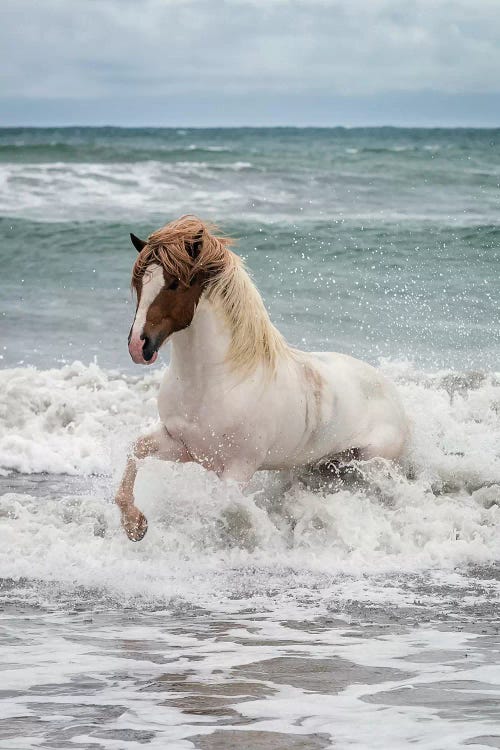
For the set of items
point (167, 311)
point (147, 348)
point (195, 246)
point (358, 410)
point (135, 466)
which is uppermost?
point (195, 246)

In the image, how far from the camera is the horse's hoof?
523 centimetres

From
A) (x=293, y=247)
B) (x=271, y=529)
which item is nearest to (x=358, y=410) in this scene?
(x=271, y=529)

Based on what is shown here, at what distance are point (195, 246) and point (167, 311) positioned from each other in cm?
32

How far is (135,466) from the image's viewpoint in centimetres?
530

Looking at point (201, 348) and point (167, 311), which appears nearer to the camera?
point (167, 311)

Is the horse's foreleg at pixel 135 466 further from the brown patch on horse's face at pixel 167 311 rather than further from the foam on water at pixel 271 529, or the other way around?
the brown patch on horse's face at pixel 167 311

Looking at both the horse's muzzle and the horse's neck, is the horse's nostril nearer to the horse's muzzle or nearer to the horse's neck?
the horse's muzzle

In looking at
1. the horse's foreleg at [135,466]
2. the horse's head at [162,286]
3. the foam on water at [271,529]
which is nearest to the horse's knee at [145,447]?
the horse's foreleg at [135,466]

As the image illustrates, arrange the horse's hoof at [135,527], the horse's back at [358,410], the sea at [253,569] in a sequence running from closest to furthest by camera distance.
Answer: the sea at [253,569]
the horse's hoof at [135,527]
the horse's back at [358,410]

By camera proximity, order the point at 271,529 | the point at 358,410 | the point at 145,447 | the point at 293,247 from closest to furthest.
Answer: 1. the point at 145,447
2. the point at 271,529
3. the point at 358,410
4. the point at 293,247

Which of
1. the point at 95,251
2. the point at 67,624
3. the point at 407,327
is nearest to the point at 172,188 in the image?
the point at 95,251

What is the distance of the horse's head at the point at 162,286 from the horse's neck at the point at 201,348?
0.37 feet

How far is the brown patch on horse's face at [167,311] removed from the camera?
197 inches

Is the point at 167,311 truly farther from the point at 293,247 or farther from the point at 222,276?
the point at 293,247
